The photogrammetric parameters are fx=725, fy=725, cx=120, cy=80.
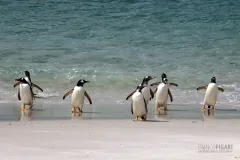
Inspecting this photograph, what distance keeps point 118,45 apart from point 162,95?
7.41 meters

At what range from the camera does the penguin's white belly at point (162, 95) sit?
13.3 metres

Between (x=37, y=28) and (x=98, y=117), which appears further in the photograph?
(x=37, y=28)

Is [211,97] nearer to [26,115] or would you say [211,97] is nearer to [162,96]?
[162,96]

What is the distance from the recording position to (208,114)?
499 inches

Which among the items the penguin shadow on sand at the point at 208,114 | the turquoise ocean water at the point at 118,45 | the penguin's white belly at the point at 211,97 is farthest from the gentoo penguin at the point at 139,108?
the turquoise ocean water at the point at 118,45

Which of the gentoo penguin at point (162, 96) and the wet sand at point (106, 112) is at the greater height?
the gentoo penguin at point (162, 96)

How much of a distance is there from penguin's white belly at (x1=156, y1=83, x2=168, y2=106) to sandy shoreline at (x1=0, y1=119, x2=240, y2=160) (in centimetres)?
193

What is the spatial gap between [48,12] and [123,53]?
193 inches

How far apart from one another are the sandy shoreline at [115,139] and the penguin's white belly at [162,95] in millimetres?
1932

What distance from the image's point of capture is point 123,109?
13359 millimetres

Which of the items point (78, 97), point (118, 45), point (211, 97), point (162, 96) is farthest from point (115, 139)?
point (118, 45)

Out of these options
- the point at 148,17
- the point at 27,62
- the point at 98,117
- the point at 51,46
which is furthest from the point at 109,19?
the point at 98,117

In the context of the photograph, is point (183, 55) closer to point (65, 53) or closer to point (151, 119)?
point (65, 53)

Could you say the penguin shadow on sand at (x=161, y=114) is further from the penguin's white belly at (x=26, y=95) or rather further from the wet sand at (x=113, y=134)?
the penguin's white belly at (x=26, y=95)
